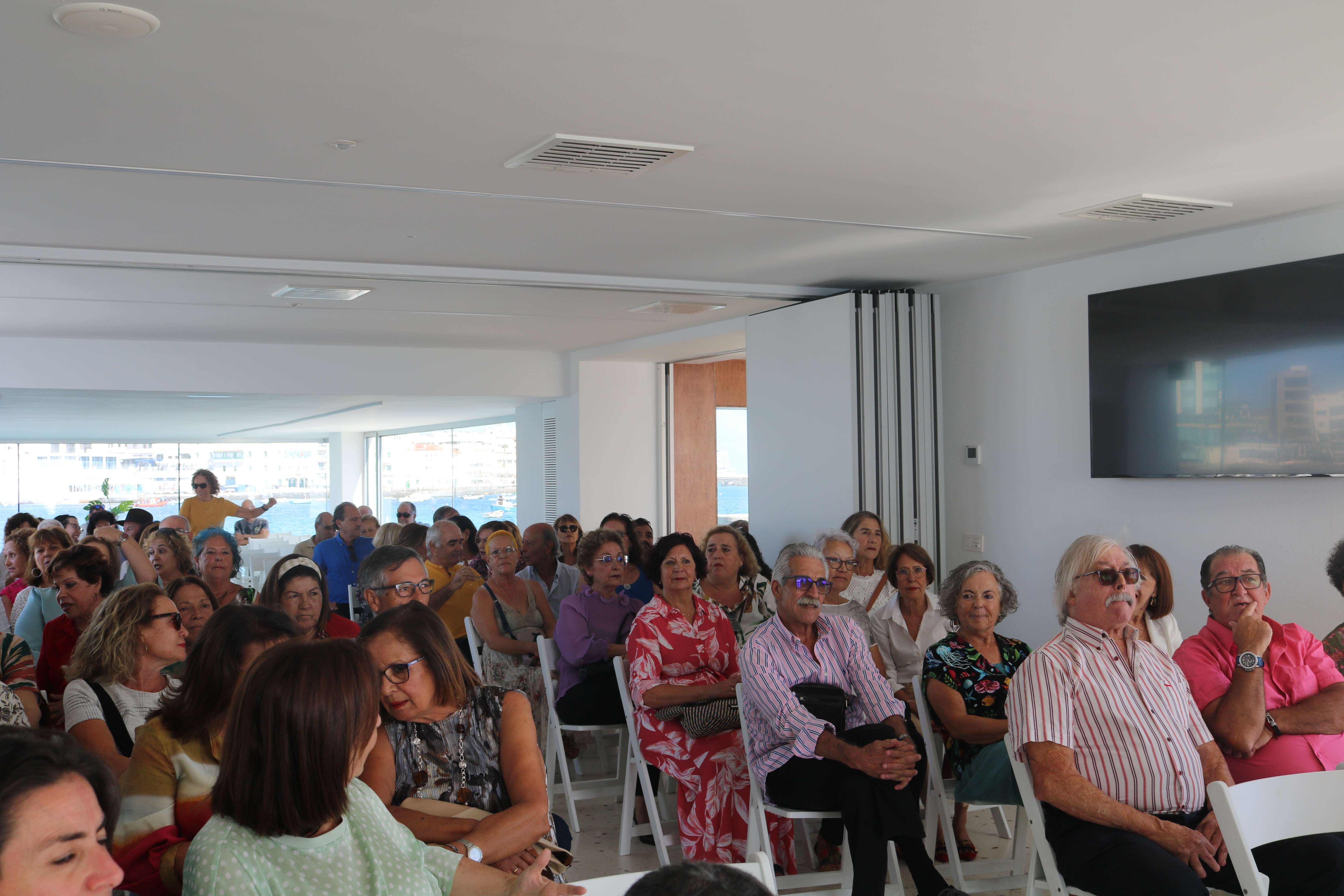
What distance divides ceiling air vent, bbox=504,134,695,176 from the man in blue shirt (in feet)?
12.2

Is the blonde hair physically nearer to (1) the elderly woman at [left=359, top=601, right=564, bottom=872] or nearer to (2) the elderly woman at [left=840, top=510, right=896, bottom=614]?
(1) the elderly woman at [left=359, top=601, right=564, bottom=872]

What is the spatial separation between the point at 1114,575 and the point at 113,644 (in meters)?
2.89

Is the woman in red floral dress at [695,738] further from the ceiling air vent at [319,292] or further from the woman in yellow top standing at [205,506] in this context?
the woman in yellow top standing at [205,506]

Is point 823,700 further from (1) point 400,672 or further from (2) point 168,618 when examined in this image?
(2) point 168,618

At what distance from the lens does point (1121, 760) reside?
9.64ft

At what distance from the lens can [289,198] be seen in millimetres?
4539

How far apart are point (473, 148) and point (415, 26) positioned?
1.07m

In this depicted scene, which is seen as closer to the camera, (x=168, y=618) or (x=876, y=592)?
(x=168, y=618)

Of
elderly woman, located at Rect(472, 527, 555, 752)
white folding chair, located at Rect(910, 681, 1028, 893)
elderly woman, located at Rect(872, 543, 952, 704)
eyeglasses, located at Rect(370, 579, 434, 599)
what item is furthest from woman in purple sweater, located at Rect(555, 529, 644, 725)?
white folding chair, located at Rect(910, 681, 1028, 893)

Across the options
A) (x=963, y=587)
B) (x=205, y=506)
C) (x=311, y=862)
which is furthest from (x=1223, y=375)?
(x=205, y=506)

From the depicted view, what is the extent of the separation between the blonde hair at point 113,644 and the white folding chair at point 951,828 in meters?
2.54

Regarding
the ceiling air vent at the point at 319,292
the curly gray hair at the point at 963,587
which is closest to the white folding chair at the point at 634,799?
the curly gray hair at the point at 963,587

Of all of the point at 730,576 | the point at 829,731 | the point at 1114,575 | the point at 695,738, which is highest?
the point at 1114,575

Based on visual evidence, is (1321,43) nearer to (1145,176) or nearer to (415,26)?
(1145,176)
